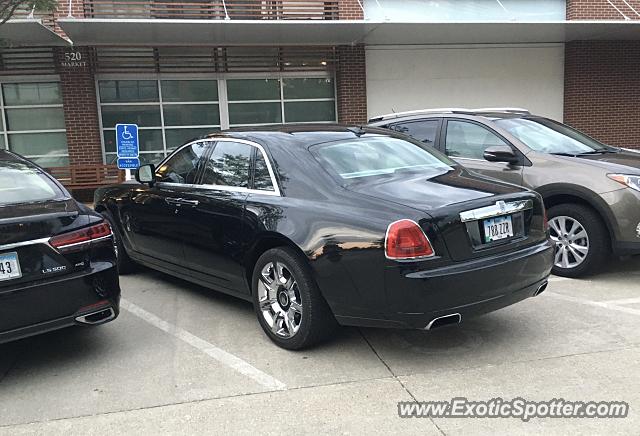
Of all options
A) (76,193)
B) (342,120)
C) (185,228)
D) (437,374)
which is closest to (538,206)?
(437,374)

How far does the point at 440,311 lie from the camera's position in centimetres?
342

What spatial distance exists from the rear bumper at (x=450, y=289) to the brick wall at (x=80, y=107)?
10.0m

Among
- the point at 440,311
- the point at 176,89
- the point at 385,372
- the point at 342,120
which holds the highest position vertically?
the point at 176,89

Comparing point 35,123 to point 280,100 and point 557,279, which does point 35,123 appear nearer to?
point 280,100

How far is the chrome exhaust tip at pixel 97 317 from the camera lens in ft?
12.5

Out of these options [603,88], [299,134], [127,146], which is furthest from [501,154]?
[603,88]

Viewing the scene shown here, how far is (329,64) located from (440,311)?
411 inches

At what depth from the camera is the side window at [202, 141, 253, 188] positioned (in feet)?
14.9

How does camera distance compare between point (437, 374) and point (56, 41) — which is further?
point (56, 41)

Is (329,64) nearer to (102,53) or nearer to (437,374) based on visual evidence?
(102,53)

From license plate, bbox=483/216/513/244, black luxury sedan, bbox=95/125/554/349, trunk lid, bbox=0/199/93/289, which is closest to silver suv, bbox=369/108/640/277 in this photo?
black luxury sedan, bbox=95/125/554/349

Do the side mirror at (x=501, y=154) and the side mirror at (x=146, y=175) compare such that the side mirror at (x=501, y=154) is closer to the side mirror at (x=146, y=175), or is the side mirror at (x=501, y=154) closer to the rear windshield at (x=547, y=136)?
the rear windshield at (x=547, y=136)

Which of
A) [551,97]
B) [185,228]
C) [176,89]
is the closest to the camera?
[185,228]

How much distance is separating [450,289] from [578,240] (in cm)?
290
